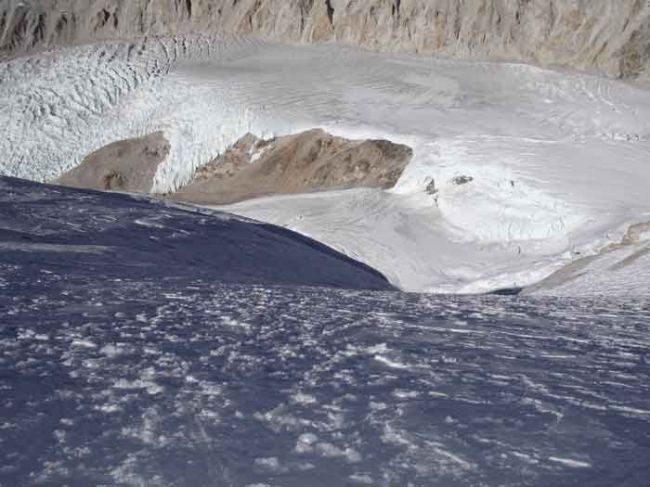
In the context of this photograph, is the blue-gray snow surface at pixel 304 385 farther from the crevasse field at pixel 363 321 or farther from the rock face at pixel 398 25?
the rock face at pixel 398 25

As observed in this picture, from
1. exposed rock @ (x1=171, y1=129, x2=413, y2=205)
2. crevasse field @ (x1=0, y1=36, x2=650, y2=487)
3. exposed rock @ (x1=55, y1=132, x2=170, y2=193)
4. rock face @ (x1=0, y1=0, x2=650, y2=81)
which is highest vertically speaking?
rock face @ (x1=0, y1=0, x2=650, y2=81)

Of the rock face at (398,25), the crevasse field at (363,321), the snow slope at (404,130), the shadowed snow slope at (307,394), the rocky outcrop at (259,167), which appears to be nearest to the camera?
the shadowed snow slope at (307,394)

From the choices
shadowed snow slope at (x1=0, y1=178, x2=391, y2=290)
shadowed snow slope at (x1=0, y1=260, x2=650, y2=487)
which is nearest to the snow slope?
shadowed snow slope at (x1=0, y1=178, x2=391, y2=290)

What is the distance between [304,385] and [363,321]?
2.58 m

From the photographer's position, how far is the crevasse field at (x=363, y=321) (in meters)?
5.08

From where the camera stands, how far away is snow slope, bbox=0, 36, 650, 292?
21656 mm

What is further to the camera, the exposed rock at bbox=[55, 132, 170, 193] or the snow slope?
the exposed rock at bbox=[55, 132, 170, 193]

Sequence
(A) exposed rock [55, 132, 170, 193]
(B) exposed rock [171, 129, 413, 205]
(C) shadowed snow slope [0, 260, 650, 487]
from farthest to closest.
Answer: (A) exposed rock [55, 132, 170, 193]
(B) exposed rock [171, 129, 413, 205]
(C) shadowed snow slope [0, 260, 650, 487]

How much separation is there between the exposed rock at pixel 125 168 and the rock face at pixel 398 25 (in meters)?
9.03

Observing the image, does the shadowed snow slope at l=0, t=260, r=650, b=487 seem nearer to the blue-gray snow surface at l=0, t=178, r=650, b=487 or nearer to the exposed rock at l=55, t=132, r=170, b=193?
the blue-gray snow surface at l=0, t=178, r=650, b=487

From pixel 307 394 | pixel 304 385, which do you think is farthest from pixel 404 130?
pixel 307 394

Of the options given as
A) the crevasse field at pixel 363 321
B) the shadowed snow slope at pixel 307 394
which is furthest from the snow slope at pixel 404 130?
the shadowed snow slope at pixel 307 394

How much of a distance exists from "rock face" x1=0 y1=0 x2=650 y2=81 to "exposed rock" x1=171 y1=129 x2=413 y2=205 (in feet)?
29.5

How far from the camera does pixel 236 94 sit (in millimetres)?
32094
